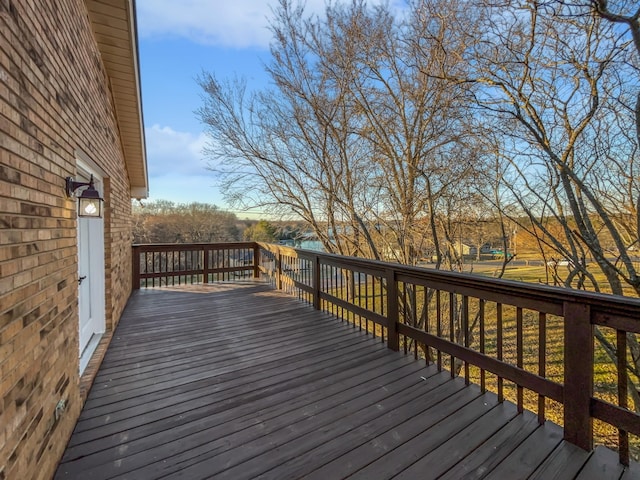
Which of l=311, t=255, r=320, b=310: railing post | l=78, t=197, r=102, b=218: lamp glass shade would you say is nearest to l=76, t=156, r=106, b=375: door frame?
l=78, t=197, r=102, b=218: lamp glass shade

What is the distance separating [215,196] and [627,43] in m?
8.51

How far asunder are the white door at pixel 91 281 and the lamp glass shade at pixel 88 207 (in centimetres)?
110

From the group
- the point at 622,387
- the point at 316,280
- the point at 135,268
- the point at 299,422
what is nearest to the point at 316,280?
the point at 316,280

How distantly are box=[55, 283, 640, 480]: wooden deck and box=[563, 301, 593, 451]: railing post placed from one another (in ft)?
0.35

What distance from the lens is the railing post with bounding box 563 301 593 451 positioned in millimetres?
1788

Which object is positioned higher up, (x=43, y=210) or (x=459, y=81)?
(x=459, y=81)

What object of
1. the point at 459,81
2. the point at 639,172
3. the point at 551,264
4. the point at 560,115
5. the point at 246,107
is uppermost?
the point at 246,107

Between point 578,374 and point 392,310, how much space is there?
173 cm

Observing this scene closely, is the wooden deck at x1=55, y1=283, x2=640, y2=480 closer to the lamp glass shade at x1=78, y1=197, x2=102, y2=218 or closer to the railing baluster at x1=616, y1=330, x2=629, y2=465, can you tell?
the railing baluster at x1=616, y1=330, x2=629, y2=465

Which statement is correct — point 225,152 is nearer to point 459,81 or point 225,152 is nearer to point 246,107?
point 246,107

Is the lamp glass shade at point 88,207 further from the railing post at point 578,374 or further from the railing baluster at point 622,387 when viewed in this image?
the railing baluster at point 622,387

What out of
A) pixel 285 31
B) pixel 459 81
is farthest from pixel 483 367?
pixel 285 31

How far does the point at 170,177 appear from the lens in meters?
16.7

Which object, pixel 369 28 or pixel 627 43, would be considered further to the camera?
pixel 369 28
